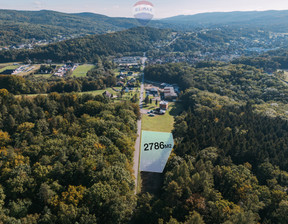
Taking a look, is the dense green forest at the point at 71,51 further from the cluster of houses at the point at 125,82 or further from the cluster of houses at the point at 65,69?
the cluster of houses at the point at 125,82

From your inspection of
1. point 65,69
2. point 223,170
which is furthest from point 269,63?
point 65,69

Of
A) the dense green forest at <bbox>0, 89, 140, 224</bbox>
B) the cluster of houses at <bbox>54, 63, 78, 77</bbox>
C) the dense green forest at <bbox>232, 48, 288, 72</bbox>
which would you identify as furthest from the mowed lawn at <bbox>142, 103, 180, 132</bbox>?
the dense green forest at <bbox>232, 48, 288, 72</bbox>

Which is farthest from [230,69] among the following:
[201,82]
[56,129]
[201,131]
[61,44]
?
[61,44]

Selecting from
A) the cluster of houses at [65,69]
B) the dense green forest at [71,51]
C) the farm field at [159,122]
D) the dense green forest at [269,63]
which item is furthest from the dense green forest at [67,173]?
the dense green forest at [269,63]

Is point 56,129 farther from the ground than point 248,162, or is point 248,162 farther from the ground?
point 56,129

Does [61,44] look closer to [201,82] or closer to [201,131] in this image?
[201,82]

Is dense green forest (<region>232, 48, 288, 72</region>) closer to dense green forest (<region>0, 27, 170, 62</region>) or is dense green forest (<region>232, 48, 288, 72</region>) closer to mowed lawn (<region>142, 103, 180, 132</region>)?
mowed lawn (<region>142, 103, 180, 132</region>)
